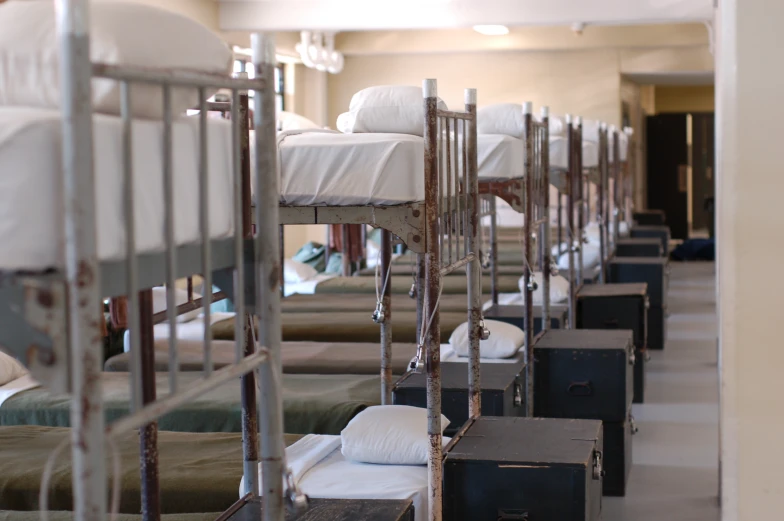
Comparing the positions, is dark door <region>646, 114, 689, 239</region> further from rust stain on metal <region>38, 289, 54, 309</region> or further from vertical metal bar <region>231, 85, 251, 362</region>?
rust stain on metal <region>38, 289, 54, 309</region>

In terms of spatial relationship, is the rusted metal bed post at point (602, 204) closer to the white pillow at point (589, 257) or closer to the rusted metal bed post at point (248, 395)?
the white pillow at point (589, 257)

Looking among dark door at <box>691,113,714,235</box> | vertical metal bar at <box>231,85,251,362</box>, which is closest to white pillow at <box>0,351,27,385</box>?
vertical metal bar at <box>231,85,251,362</box>

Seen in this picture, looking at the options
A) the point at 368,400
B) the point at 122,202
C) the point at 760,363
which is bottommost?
the point at 368,400

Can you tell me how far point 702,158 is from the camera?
52.3ft

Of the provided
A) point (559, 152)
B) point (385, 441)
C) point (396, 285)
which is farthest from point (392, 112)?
point (396, 285)

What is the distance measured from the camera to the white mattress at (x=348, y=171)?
9.66ft

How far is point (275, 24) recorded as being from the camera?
9.95m

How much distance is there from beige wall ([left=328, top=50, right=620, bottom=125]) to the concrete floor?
444cm

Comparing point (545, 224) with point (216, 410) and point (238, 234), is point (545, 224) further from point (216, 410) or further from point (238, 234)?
point (238, 234)

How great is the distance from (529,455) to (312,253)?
6703 mm

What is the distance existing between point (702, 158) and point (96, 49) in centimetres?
1533

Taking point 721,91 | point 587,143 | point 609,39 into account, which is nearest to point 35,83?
point 721,91

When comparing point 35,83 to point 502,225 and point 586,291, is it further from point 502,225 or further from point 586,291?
point 502,225

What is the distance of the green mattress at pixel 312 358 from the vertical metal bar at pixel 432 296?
162 centimetres
